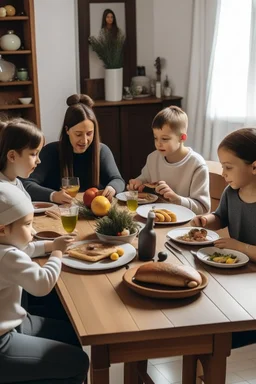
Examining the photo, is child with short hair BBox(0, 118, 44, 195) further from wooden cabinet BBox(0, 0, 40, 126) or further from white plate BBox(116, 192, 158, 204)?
wooden cabinet BBox(0, 0, 40, 126)

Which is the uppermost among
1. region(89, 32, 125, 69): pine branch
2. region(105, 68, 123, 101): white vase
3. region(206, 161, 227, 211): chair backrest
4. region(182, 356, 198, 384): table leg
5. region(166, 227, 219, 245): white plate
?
region(89, 32, 125, 69): pine branch

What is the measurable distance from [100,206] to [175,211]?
327 mm

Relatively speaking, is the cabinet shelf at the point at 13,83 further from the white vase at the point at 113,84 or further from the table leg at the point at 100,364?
the table leg at the point at 100,364

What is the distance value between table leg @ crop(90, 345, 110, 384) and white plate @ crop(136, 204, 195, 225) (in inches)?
35.3

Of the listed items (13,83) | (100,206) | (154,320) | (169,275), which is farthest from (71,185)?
(13,83)

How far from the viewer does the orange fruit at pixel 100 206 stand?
7.91 feet

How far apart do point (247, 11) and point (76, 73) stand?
1.61 m

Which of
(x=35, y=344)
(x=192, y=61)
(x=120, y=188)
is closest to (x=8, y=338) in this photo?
(x=35, y=344)

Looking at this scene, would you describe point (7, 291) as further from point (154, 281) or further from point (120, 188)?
point (120, 188)

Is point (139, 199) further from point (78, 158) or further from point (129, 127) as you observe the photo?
point (129, 127)

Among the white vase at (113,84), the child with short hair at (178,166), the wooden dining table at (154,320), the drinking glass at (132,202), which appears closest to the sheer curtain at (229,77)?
the white vase at (113,84)

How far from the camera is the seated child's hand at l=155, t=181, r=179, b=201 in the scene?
2.62 m

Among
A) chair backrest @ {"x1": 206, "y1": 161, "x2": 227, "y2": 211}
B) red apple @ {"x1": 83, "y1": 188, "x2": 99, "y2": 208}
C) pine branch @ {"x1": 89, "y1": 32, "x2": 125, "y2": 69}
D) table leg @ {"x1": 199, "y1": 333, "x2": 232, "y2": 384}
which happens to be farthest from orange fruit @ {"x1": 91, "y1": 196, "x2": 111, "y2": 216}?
pine branch @ {"x1": 89, "y1": 32, "x2": 125, "y2": 69}

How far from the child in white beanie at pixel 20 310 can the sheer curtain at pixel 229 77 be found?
10.2 ft
